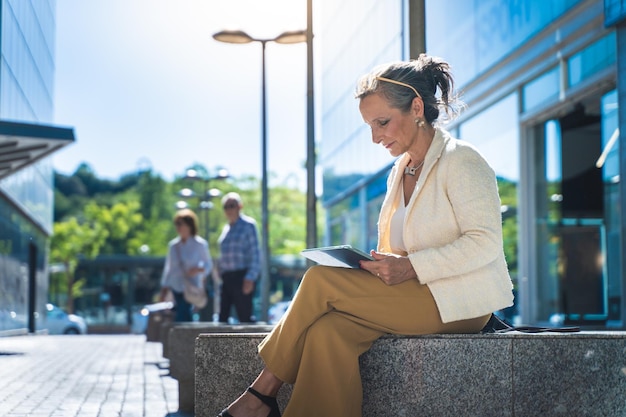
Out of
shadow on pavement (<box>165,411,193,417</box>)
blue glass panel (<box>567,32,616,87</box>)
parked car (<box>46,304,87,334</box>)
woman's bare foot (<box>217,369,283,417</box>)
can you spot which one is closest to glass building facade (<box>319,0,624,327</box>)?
blue glass panel (<box>567,32,616,87</box>)

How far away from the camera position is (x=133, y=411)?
789cm

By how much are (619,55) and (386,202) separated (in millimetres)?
8490

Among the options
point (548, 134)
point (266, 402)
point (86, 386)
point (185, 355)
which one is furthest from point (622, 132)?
point (266, 402)

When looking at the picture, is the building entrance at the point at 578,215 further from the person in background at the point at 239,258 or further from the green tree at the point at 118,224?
the green tree at the point at 118,224

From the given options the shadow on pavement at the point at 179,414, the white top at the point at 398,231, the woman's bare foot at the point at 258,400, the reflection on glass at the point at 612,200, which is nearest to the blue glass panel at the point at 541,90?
the reflection on glass at the point at 612,200

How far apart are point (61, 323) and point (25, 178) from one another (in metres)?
10.3

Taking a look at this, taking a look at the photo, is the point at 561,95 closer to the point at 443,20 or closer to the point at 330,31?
the point at 443,20

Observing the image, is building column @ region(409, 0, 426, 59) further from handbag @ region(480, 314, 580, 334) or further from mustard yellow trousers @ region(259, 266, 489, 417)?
mustard yellow trousers @ region(259, 266, 489, 417)

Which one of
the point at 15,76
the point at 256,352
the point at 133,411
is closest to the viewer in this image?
the point at 256,352

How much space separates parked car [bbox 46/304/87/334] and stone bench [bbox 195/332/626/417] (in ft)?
137

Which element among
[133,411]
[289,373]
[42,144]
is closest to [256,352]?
[289,373]

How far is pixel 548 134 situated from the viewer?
16.4 meters

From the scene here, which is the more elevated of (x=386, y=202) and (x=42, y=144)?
(x=42, y=144)

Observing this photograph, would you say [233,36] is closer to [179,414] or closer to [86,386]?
[86,386]
